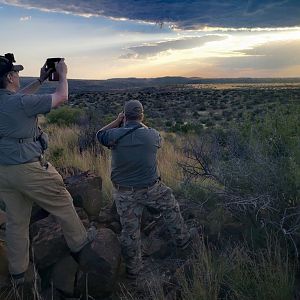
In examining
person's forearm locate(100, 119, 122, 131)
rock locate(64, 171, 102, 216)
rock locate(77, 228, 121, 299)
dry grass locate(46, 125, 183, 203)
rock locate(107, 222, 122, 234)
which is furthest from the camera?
dry grass locate(46, 125, 183, 203)

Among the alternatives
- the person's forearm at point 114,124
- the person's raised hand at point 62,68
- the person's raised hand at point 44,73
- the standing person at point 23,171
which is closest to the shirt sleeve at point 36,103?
the standing person at point 23,171

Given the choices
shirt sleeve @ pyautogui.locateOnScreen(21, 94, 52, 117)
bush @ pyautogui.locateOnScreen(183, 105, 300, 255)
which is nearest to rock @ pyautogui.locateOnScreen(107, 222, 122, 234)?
bush @ pyautogui.locateOnScreen(183, 105, 300, 255)

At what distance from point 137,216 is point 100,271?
0.85 m

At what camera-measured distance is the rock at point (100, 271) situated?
5.02 metres

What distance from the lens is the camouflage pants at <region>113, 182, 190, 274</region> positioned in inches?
216

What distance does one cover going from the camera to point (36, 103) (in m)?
4.54

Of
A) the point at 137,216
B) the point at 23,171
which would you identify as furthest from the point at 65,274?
the point at 23,171

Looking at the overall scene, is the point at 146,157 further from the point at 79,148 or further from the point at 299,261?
the point at 79,148

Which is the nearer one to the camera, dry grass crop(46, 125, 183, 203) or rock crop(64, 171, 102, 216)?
rock crop(64, 171, 102, 216)

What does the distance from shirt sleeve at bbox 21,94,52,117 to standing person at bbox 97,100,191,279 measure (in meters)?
Result: 1.09

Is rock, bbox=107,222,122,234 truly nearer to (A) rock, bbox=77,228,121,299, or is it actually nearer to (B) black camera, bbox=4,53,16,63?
(A) rock, bbox=77,228,121,299

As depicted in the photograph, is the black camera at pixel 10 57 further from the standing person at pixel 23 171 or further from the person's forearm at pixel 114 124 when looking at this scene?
the person's forearm at pixel 114 124

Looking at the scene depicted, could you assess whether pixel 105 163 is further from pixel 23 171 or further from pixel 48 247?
pixel 23 171

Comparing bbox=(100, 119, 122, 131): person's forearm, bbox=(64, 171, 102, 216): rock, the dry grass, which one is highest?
bbox=(100, 119, 122, 131): person's forearm
